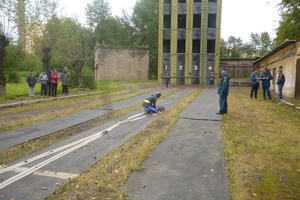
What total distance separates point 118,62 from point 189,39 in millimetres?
13189

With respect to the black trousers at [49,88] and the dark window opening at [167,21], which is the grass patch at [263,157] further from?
the dark window opening at [167,21]

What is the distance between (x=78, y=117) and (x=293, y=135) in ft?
23.1

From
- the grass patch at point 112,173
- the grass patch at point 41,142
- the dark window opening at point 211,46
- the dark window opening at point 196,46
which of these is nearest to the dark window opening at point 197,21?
the dark window opening at point 196,46

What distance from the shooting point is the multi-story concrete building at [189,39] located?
32.2 m

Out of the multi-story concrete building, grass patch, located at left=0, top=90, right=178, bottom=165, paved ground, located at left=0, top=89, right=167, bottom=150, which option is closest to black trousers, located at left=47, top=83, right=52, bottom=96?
paved ground, located at left=0, top=89, right=167, bottom=150

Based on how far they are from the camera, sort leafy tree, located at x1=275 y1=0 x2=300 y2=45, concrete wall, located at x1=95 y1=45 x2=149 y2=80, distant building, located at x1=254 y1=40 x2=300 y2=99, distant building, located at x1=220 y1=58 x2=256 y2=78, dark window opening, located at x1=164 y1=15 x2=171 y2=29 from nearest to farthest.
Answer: distant building, located at x1=254 y1=40 x2=300 y2=99 < leafy tree, located at x1=275 y1=0 x2=300 y2=45 < dark window opening, located at x1=164 y1=15 x2=171 y2=29 < concrete wall, located at x1=95 y1=45 x2=149 y2=80 < distant building, located at x1=220 y1=58 x2=256 y2=78

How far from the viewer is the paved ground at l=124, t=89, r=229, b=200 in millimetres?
3492

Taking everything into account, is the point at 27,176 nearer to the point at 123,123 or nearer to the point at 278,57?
the point at 123,123

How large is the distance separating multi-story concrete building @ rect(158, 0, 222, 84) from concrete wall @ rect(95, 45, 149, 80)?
835 centimetres

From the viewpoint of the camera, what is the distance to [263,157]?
195 inches

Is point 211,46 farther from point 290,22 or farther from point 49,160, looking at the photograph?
point 49,160

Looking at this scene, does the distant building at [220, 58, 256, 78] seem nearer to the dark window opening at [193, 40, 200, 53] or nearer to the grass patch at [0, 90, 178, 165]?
the dark window opening at [193, 40, 200, 53]

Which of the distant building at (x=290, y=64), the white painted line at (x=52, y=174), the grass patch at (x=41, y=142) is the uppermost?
the distant building at (x=290, y=64)

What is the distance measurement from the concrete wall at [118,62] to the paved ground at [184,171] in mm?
34437
